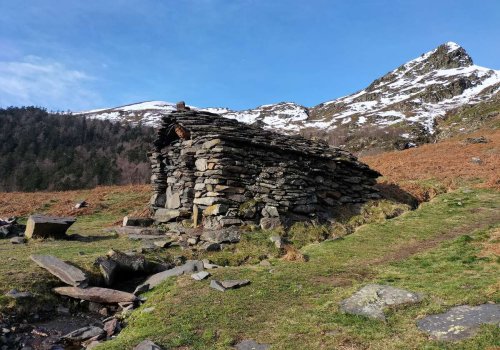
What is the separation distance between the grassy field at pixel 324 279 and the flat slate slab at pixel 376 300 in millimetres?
205

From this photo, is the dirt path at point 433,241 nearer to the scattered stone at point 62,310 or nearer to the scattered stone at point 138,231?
the scattered stone at point 62,310

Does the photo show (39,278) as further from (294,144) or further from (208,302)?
(294,144)

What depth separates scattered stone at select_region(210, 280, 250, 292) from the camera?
9.17 m

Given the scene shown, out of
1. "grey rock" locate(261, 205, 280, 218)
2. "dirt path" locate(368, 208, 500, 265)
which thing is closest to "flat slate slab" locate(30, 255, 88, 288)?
"grey rock" locate(261, 205, 280, 218)

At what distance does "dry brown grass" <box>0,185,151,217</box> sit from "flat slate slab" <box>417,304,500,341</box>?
16359 mm

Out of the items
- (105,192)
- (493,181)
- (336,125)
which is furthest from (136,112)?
(493,181)

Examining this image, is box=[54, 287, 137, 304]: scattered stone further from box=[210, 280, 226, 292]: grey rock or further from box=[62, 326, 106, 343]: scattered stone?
box=[210, 280, 226, 292]: grey rock

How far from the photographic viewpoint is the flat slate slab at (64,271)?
32.3ft

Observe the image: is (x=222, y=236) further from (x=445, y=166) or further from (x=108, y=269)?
(x=445, y=166)

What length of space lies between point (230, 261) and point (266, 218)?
324 cm

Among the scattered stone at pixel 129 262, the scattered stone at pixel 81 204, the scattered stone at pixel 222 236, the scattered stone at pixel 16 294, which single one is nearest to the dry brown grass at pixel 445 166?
the scattered stone at pixel 222 236

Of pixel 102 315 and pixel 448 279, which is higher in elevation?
pixel 448 279

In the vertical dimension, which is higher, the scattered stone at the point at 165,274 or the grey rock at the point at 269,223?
the grey rock at the point at 269,223

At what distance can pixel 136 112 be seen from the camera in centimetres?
19288
